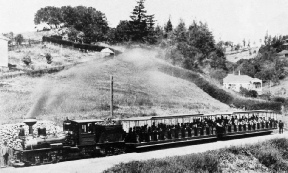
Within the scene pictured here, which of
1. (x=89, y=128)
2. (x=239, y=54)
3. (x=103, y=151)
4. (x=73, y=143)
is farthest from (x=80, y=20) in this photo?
(x=239, y=54)

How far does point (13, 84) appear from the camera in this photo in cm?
4053

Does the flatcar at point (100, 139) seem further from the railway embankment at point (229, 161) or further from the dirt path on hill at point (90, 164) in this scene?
the railway embankment at point (229, 161)

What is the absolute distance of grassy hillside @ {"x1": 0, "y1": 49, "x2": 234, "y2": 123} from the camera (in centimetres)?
3759

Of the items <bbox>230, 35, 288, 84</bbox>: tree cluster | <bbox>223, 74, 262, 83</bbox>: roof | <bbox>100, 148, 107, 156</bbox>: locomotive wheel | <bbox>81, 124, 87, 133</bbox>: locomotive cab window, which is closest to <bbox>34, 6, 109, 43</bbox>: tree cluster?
<bbox>223, 74, 262, 83</bbox>: roof

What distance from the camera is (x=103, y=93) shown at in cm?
4647

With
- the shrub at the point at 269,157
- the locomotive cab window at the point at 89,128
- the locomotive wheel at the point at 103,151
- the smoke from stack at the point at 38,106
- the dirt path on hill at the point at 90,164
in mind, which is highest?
the smoke from stack at the point at 38,106

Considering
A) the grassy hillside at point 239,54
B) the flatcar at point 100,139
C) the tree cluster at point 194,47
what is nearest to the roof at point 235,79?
the tree cluster at point 194,47

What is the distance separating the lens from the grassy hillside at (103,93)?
123 ft

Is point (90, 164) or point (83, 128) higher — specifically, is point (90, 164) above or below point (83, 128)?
below

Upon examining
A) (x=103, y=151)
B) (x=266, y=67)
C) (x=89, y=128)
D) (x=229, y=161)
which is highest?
(x=266, y=67)

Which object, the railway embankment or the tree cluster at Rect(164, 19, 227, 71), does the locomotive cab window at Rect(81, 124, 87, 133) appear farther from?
the tree cluster at Rect(164, 19, 227, 71)

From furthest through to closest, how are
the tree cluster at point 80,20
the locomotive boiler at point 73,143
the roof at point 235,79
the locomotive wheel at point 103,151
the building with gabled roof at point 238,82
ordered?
1. the roof at point 235,79
2. the building with gabled roof at point 238,82
3. the tree cluster at point 80,20
4. the locomotive wheel at point 103,151
5. the locomotive boiler at point 73,143

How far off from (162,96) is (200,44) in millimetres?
43818

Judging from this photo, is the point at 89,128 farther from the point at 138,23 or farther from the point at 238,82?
the point at 238,82
